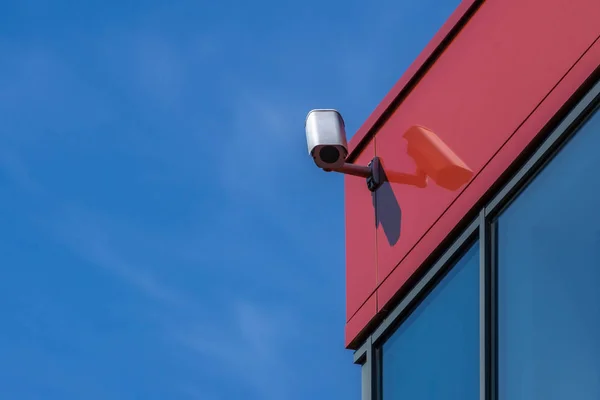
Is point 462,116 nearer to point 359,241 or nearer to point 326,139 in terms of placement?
point 326,139

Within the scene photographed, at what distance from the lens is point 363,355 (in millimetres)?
9578

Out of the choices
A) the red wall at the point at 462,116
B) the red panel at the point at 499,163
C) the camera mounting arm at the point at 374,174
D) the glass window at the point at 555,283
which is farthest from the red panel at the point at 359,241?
the glass window at the point at 555,283

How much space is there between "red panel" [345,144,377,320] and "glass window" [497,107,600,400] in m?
2.17

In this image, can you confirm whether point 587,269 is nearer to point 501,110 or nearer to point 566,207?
point 566,207

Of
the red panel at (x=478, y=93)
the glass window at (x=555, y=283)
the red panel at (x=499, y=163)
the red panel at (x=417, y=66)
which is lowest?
the glass window at (x=555, y=283)

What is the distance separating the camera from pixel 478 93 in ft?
27.8

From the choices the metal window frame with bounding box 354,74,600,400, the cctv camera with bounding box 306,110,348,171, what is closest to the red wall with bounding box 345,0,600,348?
the metal window frame with bounding box 354,74,600,400

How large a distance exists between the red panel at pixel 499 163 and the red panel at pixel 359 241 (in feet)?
1.18

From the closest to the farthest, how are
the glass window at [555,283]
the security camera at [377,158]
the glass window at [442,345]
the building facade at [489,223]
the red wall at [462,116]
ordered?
the glass window at [555,283], the building facade at [489,223], the red wall at [462,116], the glass window at [442,345], the security camera at [377,158]

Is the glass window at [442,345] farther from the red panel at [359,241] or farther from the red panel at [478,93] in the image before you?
the red panel at [359,241]

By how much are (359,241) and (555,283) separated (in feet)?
10.7

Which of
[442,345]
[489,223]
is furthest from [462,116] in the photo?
[442,345]

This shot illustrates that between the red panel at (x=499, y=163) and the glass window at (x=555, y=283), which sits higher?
the red panel at (x=499, y=163)

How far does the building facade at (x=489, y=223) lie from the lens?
6902 mm
